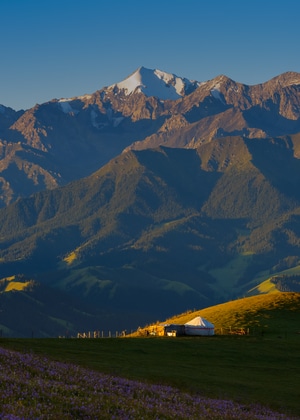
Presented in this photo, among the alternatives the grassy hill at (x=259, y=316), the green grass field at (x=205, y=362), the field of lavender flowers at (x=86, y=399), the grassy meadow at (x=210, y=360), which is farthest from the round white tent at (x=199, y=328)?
the field of lavender flowers at (x=86, y=399)

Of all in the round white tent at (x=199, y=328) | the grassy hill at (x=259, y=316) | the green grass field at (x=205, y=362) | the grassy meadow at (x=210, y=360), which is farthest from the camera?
the grassy hill at (x=259, y=316)

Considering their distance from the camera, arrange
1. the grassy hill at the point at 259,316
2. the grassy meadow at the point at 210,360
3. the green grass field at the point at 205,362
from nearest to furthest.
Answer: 1. the grassy meadow at the point at 210,360
2. the green grass field at the point at 205,362
3. the grassy hill at the point at 259,316

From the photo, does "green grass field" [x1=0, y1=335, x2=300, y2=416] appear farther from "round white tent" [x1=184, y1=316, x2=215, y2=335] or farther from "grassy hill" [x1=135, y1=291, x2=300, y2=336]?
"grassy hill" [x1=135, y1=291, x2=300, y2=336]

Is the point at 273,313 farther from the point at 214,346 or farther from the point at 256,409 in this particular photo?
the point at 256,409

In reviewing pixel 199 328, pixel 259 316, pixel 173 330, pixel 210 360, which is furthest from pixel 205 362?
pixel 259 316

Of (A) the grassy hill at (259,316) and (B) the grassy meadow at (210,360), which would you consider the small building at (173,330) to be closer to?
(B) the grassy meadow at (210,360)

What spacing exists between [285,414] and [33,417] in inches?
941

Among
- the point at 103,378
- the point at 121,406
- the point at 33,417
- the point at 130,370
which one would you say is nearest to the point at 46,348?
the point at 130,370

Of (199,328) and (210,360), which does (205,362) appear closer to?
(210,360)

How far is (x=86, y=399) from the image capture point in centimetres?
4100

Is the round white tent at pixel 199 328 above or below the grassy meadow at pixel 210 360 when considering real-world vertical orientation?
above

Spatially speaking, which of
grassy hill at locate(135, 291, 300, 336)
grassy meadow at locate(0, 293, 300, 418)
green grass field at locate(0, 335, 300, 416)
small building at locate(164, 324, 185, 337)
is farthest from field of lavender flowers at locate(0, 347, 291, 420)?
grassy hill at locate(135, 291, 300, 336)

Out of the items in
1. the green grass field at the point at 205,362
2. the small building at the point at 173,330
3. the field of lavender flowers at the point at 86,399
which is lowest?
the field of lavender flowers at the point at 86,399

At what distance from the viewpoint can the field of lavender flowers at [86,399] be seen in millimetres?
37281
